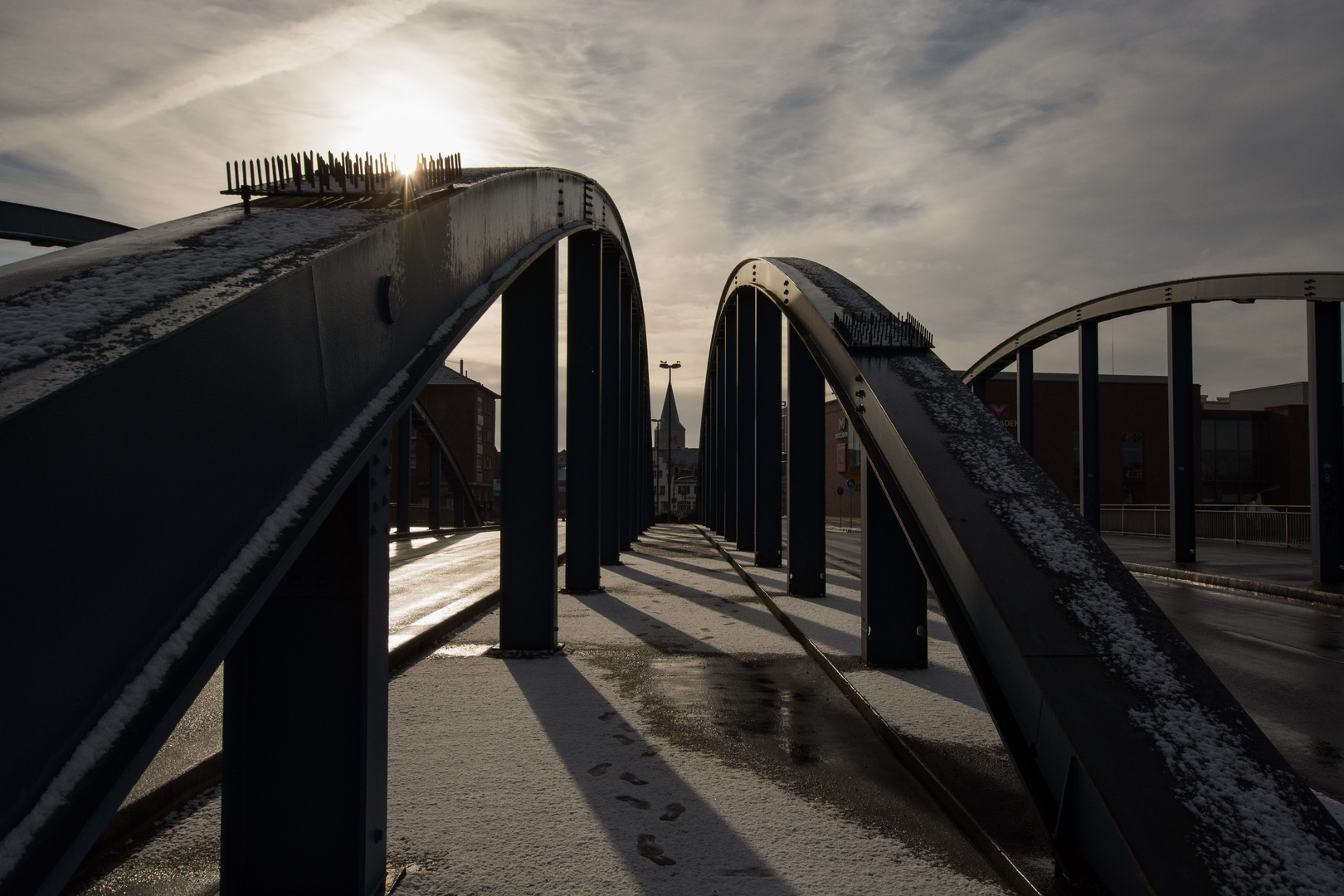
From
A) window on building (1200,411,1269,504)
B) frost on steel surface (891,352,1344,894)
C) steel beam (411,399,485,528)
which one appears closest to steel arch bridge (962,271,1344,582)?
frost on steel surface (891,352,1344,894)

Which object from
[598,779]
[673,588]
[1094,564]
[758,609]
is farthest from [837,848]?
[673,588]

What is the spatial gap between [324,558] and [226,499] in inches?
33.8

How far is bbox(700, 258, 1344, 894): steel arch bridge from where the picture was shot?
2211 mm

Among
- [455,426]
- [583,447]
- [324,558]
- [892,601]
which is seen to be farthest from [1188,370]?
[455,426]

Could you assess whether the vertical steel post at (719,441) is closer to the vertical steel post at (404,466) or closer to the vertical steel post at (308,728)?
the vertical steel post at (404,466)

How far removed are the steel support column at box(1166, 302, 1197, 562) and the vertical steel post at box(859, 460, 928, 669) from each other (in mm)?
13097

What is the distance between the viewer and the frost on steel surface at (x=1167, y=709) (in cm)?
215

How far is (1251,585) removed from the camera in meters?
12.8

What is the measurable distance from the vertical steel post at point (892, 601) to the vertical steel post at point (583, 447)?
4.73 meters

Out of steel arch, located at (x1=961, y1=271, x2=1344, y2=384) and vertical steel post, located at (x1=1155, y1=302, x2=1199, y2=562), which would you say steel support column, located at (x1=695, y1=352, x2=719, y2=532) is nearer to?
steel arch, located at (x1=961, y1=271, x2=1344, y2=384)

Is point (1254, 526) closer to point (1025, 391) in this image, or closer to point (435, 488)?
point (1025, 391)

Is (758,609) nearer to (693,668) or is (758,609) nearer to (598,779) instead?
(693,668)

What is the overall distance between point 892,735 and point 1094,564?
5.46 feet

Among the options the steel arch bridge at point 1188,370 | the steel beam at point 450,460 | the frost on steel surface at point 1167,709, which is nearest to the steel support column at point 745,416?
the steel arch bridge at point 1188,370
